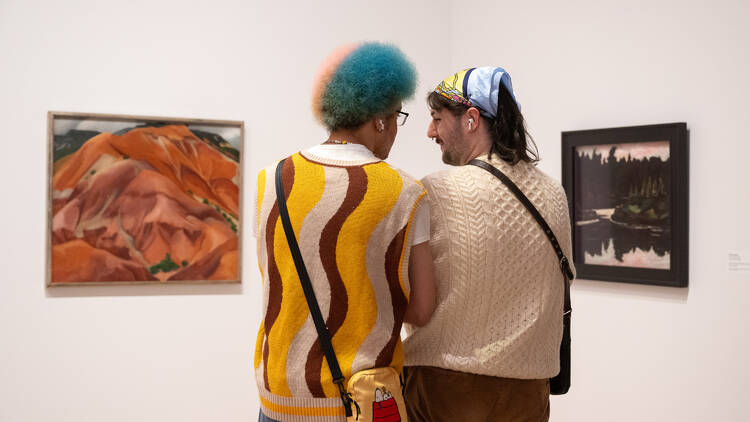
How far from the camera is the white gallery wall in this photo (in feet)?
10.3

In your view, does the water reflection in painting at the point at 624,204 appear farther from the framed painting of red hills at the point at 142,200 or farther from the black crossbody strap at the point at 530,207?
the framed painting of red hills at the point at 142,200

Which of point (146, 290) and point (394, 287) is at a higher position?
point (394, 287)

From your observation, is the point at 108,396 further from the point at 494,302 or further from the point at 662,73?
the point at 662,73

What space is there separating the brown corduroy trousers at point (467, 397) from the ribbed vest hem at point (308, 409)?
40cm

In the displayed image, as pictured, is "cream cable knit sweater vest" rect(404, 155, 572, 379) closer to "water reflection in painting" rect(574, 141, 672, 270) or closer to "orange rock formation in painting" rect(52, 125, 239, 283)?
"water reflection in painting" rect(574, 141, 672, 270)

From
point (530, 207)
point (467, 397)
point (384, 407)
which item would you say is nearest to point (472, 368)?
point (467, 397)

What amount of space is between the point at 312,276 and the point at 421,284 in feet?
1.01

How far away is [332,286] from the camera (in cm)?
158

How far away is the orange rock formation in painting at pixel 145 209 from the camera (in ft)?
11.8

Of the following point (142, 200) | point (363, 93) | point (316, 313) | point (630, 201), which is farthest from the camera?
point (142, 200)

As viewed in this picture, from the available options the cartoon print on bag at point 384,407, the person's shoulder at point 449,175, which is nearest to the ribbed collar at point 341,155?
the person's shoulder at point 449,175

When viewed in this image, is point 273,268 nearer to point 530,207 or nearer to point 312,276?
point 312,276

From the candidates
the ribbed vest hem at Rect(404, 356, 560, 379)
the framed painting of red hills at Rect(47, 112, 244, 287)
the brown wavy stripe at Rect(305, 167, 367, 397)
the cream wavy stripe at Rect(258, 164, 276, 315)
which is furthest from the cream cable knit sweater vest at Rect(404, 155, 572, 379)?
the framed painting of red hills at Rect(47, 112, 244, 287)

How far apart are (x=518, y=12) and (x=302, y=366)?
3.17 metres
